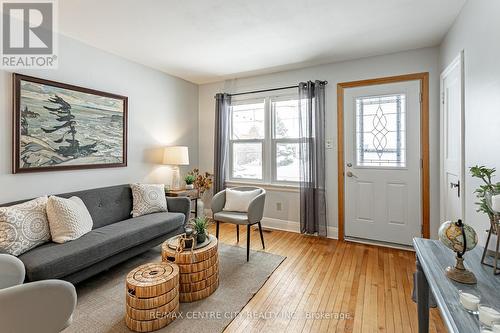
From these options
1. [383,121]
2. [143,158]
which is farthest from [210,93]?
[383,121]

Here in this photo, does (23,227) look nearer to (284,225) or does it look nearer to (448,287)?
(448,287)

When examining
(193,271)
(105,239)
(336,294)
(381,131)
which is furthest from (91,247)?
(381,131)

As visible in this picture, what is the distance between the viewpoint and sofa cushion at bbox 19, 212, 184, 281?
176 centimetres

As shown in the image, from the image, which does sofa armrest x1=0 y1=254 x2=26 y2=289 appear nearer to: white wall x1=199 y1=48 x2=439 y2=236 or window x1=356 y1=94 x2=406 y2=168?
white wall x1=199 y1=48 x2=439 y2=236

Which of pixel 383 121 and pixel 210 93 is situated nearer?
pixel 383 121

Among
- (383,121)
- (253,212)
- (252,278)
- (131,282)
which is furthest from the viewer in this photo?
(383,121)

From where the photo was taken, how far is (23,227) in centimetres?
193

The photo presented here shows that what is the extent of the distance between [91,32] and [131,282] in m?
2.56

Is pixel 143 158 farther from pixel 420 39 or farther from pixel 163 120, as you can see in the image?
pixel 420 39

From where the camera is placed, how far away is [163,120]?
153 inches

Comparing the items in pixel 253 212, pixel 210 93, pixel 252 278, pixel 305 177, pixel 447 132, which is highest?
pixel 210 93

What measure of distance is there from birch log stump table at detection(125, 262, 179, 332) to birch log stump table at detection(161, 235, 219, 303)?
207mm

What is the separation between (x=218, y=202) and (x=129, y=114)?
1737 mm

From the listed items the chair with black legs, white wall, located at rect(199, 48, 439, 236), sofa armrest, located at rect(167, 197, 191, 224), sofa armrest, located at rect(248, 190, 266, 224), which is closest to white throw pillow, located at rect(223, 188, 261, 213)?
the chair with black legs
